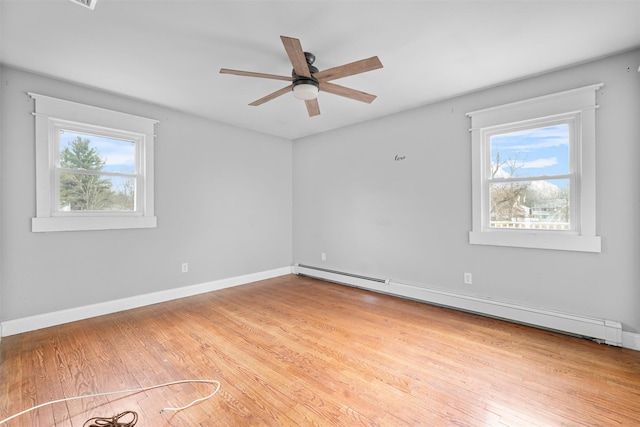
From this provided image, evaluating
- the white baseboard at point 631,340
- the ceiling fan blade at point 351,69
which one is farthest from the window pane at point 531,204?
the ceiling fan blade at point 351,69

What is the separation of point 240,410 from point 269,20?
2640 mm

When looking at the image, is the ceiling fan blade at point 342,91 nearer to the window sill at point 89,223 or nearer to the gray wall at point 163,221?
the gray wall at point 163,221

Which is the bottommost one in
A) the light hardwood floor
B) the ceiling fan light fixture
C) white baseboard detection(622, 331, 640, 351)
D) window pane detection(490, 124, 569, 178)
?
the light hardwood floor

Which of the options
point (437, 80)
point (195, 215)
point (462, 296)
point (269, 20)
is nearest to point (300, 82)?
point (269, 20)

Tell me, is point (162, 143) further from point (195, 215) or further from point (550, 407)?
point (550, 407)

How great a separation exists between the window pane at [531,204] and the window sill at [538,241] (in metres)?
0.13

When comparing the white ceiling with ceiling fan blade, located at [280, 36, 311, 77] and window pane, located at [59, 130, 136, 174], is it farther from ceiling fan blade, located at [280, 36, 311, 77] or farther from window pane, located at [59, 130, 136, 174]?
window pane, located at [59, 130, 136, 174]

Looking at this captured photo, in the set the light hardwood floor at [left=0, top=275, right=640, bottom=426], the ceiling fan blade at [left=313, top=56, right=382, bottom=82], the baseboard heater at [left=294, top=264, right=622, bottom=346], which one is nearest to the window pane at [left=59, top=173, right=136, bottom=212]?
the light hardwood floor at [left=0, top=275, right=640, bottom=426]

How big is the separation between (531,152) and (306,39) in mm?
2624

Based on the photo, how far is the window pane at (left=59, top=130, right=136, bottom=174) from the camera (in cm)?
310

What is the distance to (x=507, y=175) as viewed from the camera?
318cm

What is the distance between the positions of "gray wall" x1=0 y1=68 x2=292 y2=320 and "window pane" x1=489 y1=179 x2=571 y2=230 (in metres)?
3.49

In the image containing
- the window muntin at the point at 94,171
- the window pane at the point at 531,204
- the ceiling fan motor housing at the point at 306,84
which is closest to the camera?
the ceiling fan motor housing at the point at 306,84

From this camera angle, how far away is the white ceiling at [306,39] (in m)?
1.95
